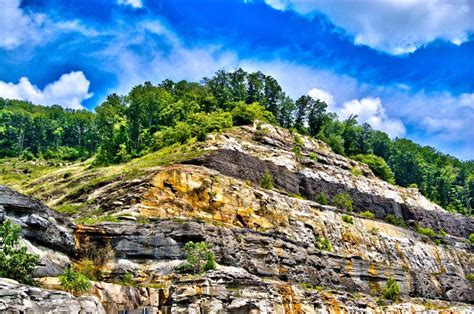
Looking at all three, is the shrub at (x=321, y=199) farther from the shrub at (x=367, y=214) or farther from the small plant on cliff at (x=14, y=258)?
the small plant on cliff at (x=14, y=258)

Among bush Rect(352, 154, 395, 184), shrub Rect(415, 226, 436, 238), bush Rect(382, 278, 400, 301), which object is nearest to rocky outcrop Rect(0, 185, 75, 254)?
bush Rect(382, 278, 400, 301)

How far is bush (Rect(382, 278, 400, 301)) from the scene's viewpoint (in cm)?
5550

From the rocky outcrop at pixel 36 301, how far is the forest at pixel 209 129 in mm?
38726

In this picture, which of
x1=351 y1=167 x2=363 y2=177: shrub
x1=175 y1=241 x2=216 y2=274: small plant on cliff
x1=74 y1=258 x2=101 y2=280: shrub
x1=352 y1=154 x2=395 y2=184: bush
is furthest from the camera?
x1=352 y1=154 x2=395 y2=184: bush

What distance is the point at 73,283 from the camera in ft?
106

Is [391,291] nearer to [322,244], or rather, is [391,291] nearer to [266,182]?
[322,244]

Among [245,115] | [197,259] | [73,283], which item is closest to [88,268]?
[73,283]

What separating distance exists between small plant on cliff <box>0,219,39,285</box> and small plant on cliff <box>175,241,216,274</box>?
39.1 feet

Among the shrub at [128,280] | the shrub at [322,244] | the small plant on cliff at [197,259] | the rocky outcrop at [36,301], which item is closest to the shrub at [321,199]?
the shrub at [322,244]

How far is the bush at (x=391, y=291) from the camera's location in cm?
5550

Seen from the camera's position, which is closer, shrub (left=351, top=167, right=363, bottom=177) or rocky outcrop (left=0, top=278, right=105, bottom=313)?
rocky outcrop (left=0, top=278, right=105, bottom=313)

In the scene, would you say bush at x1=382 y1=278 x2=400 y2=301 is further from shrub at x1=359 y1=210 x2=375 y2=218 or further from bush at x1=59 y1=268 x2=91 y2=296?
bush at x1=59 y1=268 x2=91 y2=296

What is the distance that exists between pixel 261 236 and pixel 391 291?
16.2 metres

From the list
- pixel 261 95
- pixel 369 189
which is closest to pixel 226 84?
pixel 261 95
